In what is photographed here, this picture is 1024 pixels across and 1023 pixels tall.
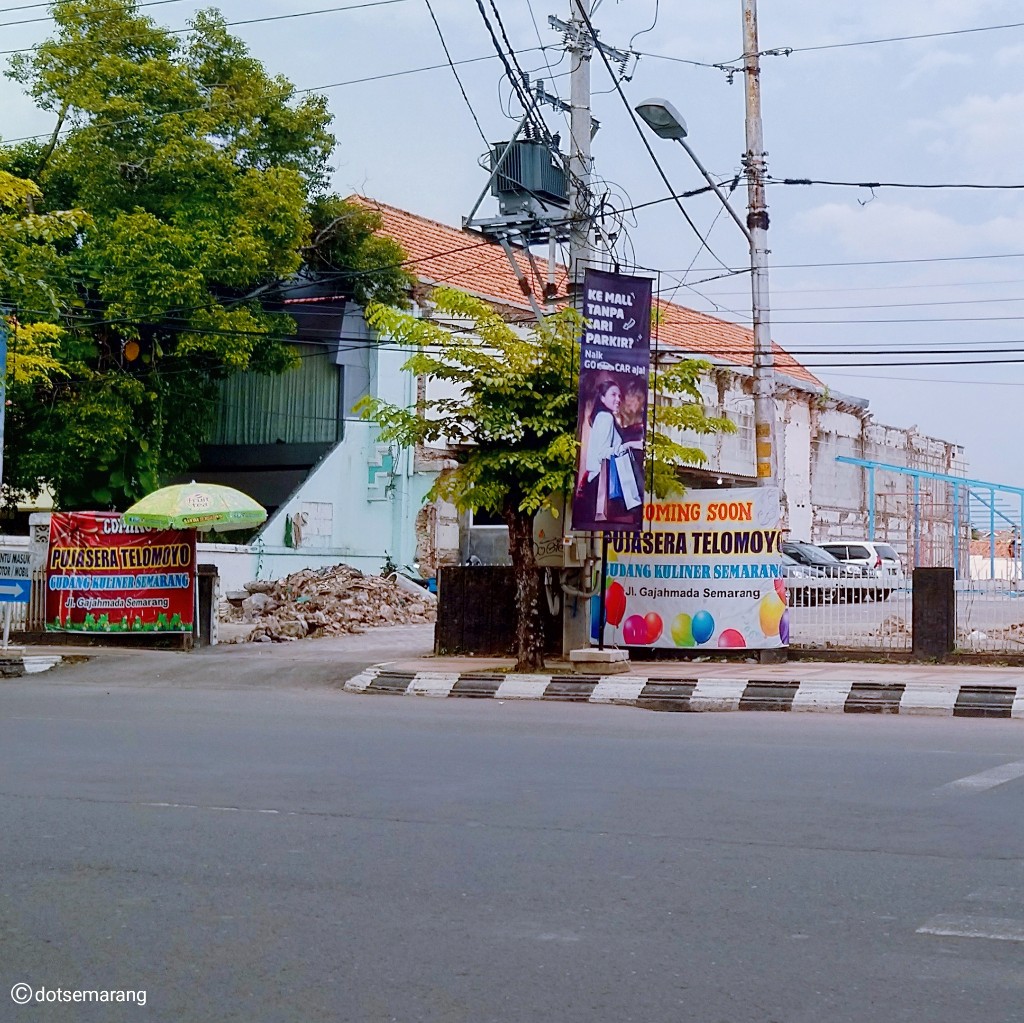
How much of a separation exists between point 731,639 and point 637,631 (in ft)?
4.19

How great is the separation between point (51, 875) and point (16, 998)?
1.77 metres

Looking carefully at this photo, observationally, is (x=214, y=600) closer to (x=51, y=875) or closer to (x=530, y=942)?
(x=51, y=875)

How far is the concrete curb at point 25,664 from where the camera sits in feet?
63.1

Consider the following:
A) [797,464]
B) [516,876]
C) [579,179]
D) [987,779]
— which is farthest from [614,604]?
[797,464]

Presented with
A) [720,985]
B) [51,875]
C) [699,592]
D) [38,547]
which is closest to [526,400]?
[699,592]

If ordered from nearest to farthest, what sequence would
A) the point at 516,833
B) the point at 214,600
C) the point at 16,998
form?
1. the point at 16,998
2. the point at 516,833
3. the point at 214,600

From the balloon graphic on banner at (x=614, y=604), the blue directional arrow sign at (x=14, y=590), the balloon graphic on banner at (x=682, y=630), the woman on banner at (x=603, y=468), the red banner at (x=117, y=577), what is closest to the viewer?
the woman on banner at (x=603, y=468)

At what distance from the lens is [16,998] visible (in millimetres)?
4594

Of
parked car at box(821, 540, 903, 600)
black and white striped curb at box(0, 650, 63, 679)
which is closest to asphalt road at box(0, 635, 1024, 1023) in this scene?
black and white striped curb at box(0, 650, 63, 679)

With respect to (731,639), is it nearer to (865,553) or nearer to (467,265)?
(865,553)

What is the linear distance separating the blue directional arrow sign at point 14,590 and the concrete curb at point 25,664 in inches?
37.5

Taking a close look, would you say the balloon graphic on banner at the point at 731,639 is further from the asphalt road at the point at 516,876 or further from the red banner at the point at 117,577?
the red banner at the point at 117,577

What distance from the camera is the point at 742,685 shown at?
15.0 metres

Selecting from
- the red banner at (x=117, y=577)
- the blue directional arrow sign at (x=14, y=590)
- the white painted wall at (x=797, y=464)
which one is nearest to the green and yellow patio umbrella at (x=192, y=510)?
the red banner at (x=117, y=577)
